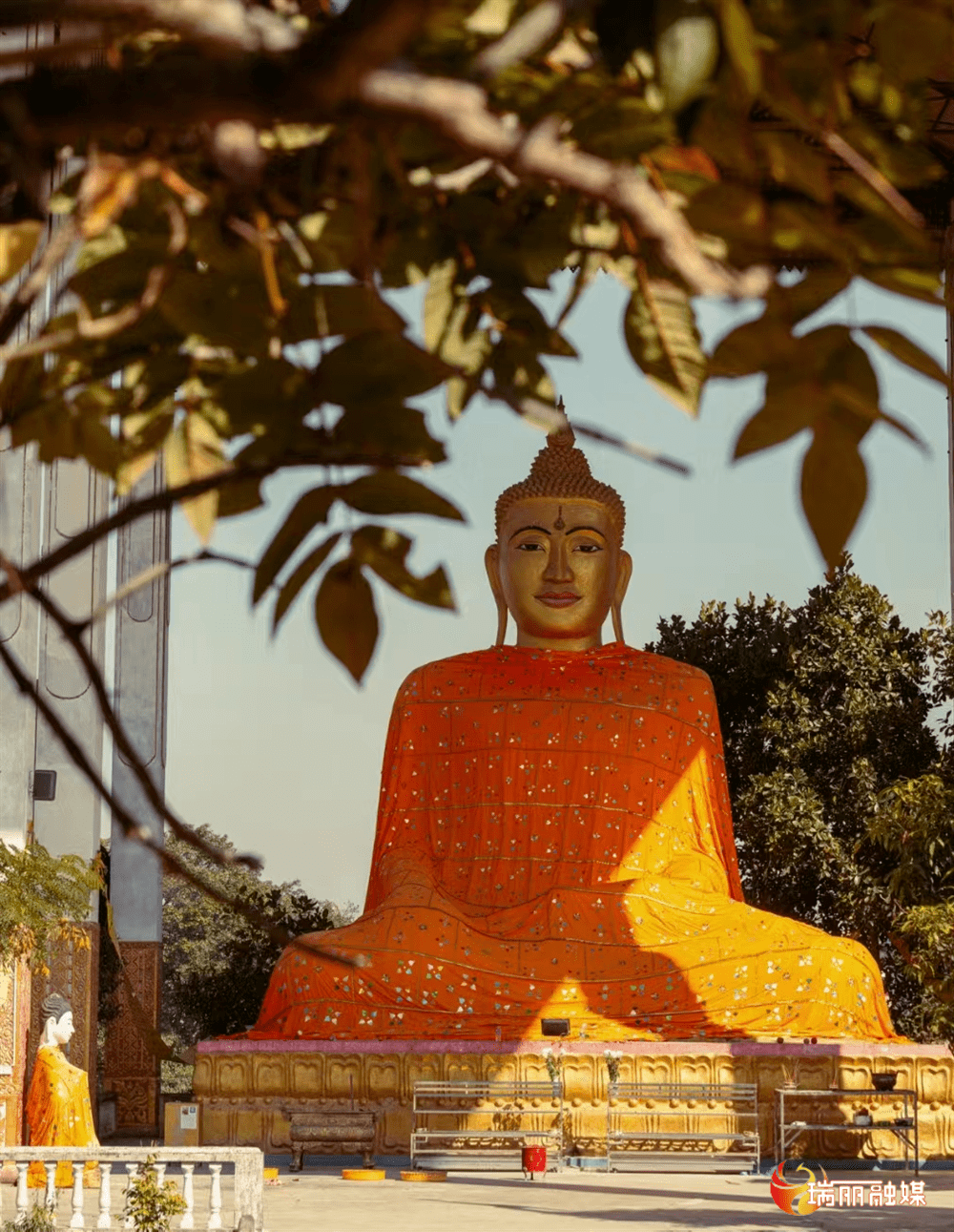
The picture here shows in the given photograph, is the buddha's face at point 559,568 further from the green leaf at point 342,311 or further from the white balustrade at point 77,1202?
the green leaf at point 342,311

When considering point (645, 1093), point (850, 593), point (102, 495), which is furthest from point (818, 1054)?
point (102, 495)

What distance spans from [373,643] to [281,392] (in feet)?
0.61

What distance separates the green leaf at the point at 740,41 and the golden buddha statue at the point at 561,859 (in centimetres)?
1070

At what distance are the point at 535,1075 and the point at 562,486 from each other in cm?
432

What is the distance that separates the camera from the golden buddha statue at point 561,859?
38.8 feet

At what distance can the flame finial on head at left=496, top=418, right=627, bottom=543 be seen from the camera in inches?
540

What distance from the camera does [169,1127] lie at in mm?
12211

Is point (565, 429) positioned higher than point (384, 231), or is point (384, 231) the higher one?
point (384, 231)

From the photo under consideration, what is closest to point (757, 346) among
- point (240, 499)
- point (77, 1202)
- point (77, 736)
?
point (240, 499)

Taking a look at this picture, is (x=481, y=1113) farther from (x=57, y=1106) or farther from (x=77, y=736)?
(x=77, y=736)

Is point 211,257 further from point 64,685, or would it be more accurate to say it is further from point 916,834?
point 64,685

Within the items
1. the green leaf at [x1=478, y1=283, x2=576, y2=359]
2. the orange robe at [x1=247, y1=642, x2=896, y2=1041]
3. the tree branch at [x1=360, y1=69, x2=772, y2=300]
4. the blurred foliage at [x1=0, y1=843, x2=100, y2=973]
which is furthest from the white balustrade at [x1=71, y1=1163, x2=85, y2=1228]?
the tree branch at [x1=360, y1=69, x2=772, y2=300]

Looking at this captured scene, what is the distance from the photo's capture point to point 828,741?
53.6ft

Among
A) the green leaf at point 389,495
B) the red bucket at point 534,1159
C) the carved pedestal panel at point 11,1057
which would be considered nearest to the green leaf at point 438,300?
the green leaf at point 389,495
